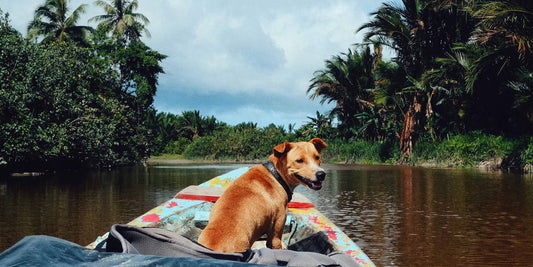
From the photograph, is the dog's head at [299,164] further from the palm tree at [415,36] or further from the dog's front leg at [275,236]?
the palm tree at [415,36]

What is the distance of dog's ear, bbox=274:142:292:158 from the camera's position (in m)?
3.96

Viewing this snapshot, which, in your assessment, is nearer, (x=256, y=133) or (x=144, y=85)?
(x=144, y=85)

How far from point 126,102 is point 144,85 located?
126 inches

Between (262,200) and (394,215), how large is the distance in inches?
275

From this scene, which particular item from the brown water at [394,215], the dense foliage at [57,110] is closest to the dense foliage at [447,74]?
the brown water at [394,215]

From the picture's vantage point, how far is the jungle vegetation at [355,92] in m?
19.4

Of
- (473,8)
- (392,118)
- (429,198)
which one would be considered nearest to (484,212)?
(429,198)

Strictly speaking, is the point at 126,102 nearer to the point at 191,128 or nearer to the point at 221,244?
the point at 191,128

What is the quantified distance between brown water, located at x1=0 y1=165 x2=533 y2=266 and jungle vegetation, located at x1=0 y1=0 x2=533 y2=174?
15.1 feet

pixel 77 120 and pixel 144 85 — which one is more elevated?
pixel 144 85

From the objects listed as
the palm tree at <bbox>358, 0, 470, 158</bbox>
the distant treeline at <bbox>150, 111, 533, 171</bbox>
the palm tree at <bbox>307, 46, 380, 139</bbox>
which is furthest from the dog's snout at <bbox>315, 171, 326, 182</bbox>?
the palm tree at <bbox>307, 46, 380, 139</bbox>

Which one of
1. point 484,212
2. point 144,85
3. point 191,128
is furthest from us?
point 191,128

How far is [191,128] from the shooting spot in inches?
2256

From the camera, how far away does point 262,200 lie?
12.2 ft
